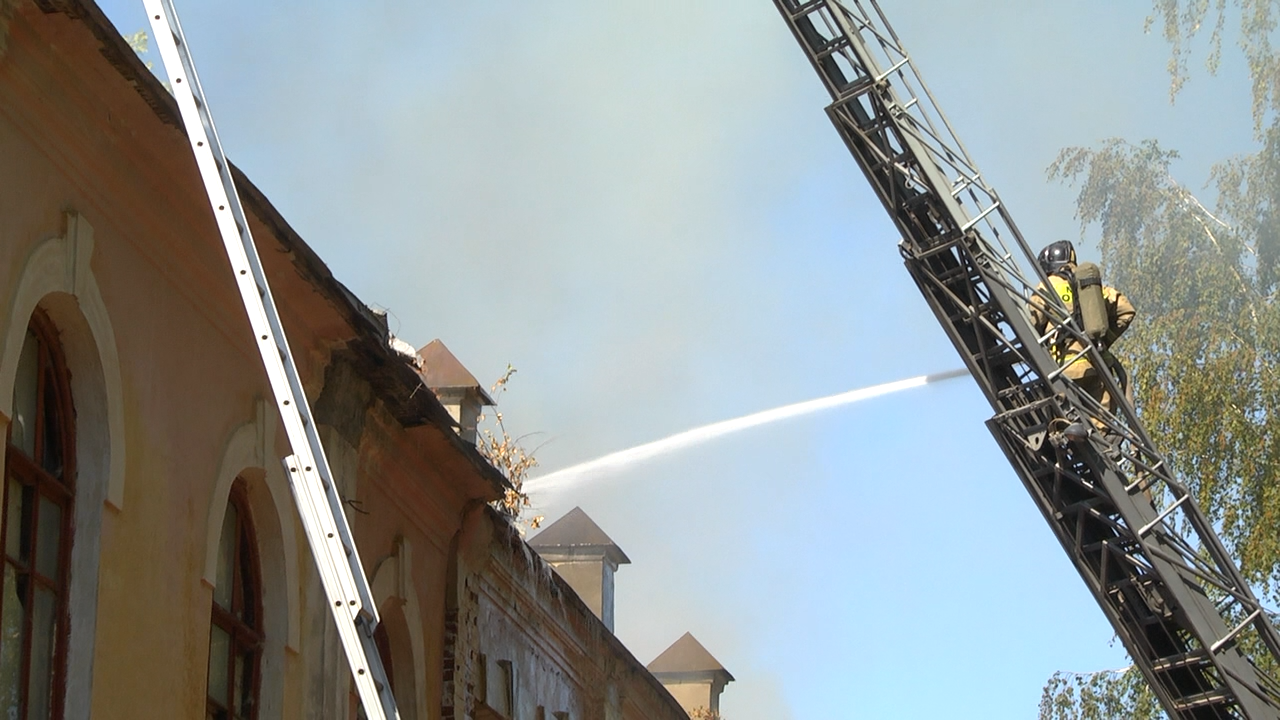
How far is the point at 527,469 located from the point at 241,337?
4922 mm

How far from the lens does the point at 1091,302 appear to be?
11.0 meters

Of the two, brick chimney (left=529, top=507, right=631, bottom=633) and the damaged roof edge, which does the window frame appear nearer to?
the damaged roof edge

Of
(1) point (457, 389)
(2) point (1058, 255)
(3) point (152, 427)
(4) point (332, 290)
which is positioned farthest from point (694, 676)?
(3) point (152, 427)

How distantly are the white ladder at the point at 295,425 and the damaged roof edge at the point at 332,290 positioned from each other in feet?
2.62

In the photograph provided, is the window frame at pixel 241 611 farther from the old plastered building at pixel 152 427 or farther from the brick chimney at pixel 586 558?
the brick chimney at pixel 586 558

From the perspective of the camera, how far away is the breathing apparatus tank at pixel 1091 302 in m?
11.0

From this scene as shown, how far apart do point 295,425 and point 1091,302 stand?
639 cm

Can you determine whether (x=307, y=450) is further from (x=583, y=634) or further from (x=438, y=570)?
(x=583, y=634)

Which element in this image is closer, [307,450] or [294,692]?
[307,450]

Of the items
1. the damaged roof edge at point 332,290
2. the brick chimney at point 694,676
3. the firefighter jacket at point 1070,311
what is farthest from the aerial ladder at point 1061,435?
the brick chimney at point 694,676

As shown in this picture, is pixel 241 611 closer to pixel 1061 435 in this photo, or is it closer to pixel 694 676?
pixel 1061 435

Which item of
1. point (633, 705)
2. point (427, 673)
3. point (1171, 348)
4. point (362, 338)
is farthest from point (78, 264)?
point (1171, 348)

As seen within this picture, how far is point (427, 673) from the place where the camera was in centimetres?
1177

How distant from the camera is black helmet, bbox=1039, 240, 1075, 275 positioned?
37.1ft
